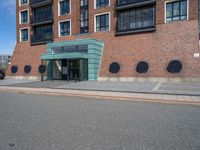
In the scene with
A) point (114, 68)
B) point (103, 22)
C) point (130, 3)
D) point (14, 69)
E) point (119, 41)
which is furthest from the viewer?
point (14, 69)

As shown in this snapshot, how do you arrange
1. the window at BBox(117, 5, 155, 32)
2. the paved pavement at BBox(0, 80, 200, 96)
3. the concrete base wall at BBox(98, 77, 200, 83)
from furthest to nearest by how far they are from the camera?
the window at BBox(117, 5, 155, 32), the concrete base wall at BBox(98, 77, 200, 83), the paved pavement at BBox(0, 80, 200, 96)

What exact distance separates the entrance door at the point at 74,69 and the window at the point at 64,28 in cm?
618

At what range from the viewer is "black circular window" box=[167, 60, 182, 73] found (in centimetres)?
2123

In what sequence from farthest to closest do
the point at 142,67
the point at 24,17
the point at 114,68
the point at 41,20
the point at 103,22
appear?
the point at 24,17 < the point at 41,20 < the point at 103,22 < the point at 114,68 < the point at 142,67

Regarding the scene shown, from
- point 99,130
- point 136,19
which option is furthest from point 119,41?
point 99,130

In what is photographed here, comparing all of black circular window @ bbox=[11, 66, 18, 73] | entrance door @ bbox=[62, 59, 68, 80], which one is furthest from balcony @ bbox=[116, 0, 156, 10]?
black circular window @ bbox=[11, 66, 18, 73]

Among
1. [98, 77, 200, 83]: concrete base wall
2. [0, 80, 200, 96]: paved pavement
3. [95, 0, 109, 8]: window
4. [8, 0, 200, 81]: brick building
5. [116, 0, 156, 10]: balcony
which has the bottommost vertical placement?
[0, 80, 200, 96]: paved pavement

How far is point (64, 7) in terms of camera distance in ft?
99.5

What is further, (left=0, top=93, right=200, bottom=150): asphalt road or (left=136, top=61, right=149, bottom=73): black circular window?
(left=136, top=61, right=149, bottom=73): black circular window

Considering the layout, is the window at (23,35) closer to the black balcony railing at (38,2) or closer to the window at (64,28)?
the black balcony railing at (38,2)

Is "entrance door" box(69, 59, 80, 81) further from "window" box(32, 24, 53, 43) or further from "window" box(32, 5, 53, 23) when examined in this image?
"window" box(32, 5, 53, 23)

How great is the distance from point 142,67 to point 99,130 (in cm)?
1864

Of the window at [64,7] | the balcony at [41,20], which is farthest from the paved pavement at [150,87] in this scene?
the balcony at [41,20]

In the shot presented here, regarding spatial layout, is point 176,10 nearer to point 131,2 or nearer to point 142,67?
point 131,2
